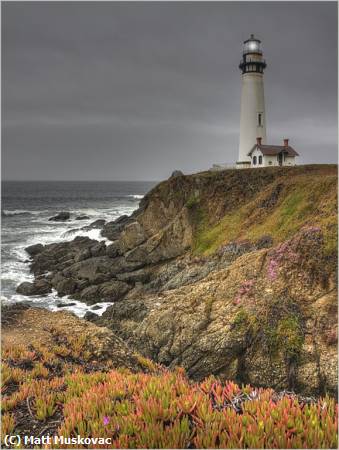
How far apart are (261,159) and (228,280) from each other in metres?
30.4

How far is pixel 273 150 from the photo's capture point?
45.6 m

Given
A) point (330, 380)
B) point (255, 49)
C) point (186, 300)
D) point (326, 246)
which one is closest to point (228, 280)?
point (186, 300)

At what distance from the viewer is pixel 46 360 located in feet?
28.0

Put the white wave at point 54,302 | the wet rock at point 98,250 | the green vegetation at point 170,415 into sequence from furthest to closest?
the wet rock at point 98,250, the white wave at point 54,302, the green vegetation at point 170,415

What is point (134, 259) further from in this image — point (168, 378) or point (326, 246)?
point (168, 378)

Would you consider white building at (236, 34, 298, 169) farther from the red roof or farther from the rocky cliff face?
the rocky cliff face

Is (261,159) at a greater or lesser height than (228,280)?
greater

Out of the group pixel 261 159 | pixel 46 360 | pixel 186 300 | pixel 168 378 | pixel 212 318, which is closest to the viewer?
pixel 168 378

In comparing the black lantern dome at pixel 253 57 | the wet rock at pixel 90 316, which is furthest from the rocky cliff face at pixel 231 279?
the black lantern dome at pixel 253 57

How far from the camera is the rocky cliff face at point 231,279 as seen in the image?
1405 centimetres

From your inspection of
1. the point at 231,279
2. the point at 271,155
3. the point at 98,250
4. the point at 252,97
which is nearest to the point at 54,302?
the point at 98,250

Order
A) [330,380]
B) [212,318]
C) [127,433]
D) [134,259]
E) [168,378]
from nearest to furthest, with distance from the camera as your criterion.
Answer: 1. [127,433]
2. [168,378]
3. [330,380]
4. [212,318]
5. [134,259]

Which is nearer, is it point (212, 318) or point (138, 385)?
point (138, 385)

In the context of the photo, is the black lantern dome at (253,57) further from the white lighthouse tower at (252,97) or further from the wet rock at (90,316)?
the wet rock at (90,316)
